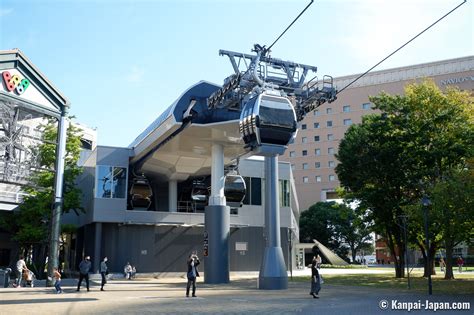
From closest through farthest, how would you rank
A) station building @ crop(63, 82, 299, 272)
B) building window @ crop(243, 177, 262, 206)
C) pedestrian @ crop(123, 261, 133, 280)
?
pedestrian @ crop(123, 261, 133, 280) < station building @ crop(63, 82, 299, 272) < building window @ crop(243, 177, 262, 206)

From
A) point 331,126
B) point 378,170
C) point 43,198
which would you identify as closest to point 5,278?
point 43,198

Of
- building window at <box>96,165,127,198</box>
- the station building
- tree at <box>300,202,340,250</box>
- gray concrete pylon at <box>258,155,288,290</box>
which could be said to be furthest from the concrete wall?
tree at <box>300,202,340,250</box>

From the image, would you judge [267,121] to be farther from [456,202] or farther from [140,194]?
[140,194]

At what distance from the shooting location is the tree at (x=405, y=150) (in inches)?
1216

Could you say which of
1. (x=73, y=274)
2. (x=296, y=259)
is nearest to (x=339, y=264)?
(x=296, y=259)

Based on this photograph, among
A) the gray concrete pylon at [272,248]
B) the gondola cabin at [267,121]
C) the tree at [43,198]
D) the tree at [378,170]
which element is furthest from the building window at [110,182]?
the gondola cabin at [267,121]

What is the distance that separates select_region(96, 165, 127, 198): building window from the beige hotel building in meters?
62.9

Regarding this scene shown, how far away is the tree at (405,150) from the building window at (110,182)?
1583 cm

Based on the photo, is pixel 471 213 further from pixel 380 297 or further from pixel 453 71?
pixel 453 71

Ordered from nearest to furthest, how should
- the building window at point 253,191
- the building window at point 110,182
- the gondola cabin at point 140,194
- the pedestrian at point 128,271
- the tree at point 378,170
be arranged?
the tree at point 378,170
the pedestrian at point 128,271
the building window at point 110,182
the gondola cabin at point 140,194
the building window at point 253,191

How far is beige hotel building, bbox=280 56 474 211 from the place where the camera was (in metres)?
95.8

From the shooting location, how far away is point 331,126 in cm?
10331

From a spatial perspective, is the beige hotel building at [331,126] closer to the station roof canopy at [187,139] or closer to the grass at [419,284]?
the station roof canopy at [187,139]

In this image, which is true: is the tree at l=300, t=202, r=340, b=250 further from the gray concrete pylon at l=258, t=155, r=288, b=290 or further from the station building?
the gray concrete pylon at l=258, t=155, r=288, b=290
